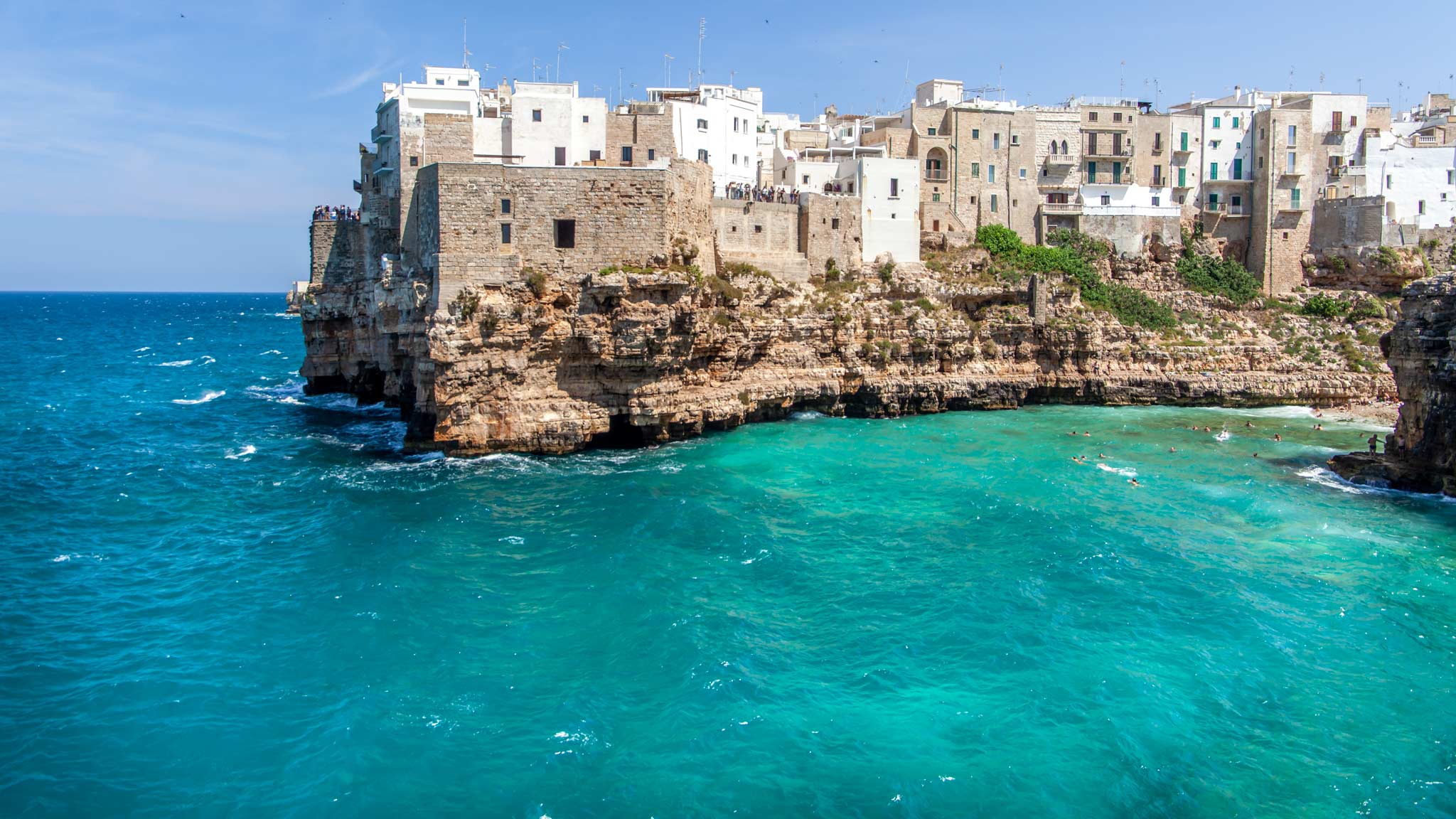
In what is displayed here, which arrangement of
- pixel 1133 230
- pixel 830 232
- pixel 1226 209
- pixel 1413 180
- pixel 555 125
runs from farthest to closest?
pixel 1226 209 < pixel 1133 230 < pixel 1413 180 < pixel 830 232 < pixel 555 125

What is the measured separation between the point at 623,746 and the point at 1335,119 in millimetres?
60834

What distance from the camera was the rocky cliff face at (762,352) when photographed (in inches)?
1307

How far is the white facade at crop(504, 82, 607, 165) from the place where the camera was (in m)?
39.7

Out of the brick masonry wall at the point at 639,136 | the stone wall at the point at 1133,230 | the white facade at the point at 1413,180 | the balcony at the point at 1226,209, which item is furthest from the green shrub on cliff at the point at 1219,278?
the brick masonry wall at the point at 639,136

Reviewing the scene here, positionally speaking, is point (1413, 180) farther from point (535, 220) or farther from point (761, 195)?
point (535, 220)

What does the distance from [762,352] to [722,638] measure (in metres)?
23.1

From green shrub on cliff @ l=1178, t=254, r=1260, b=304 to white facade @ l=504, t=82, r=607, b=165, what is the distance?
3549cm

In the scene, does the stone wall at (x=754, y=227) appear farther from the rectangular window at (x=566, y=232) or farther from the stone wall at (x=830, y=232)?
the rectangular window at (x=566, y=232)

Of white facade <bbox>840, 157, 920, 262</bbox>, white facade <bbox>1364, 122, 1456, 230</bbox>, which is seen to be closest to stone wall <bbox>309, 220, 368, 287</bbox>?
white facade <bbox>840, 157, 920, 262</bbox>

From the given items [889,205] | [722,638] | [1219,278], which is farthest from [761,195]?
[722,638]

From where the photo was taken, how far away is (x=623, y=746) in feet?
47.8

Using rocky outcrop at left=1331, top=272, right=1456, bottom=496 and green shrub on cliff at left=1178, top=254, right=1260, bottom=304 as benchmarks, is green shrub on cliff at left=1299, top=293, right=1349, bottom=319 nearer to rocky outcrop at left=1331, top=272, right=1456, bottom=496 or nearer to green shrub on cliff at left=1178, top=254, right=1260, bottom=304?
green shrub on cliff at left=1178, top=254, right=1260, bottom=304

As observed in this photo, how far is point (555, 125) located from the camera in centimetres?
3997

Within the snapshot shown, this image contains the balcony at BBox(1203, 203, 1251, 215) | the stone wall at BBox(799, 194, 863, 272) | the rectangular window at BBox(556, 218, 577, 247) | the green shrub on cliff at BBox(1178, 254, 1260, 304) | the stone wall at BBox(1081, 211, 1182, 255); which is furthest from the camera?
the balcony at BBox(1203, 203, 1251, 215)
